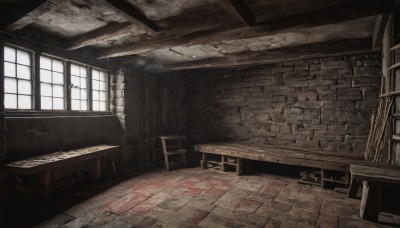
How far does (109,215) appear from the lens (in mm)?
3053

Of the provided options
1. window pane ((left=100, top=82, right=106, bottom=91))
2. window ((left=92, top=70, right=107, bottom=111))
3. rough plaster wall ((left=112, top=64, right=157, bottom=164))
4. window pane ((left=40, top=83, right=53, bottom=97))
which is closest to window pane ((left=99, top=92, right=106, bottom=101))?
window ((left=92, top=70, right=107, bottom=111))

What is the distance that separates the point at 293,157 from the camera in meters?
4.26

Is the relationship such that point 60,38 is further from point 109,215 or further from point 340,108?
point 340,108

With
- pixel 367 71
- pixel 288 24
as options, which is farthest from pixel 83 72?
pixel 367 71

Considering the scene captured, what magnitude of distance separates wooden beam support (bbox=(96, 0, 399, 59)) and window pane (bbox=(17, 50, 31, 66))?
1.69 meters

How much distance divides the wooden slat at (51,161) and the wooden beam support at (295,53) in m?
3.05

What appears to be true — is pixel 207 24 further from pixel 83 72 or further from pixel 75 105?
pixel 75 105

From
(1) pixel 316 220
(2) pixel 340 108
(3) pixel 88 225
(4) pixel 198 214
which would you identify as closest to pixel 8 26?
(3) pixel 88 225

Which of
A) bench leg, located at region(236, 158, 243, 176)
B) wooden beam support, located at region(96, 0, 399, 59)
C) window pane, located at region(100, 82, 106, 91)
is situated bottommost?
bench leg, located at region(236, 158, 243, 176)

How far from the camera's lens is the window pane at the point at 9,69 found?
3379mm

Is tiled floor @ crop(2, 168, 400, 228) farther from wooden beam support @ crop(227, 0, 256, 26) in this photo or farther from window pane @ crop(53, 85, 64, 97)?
wooden beam support @ crop(227, 0, 256, 26)

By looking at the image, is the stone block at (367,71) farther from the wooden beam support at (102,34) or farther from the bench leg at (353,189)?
the wooden beam support at (102,34)

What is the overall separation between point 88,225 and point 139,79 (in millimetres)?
3832

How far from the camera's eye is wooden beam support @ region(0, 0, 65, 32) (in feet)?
8.32
